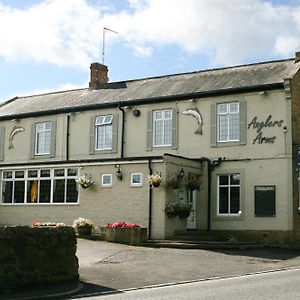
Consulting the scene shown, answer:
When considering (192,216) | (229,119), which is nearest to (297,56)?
(229,119)

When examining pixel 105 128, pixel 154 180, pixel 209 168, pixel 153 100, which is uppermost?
pixel 153 100

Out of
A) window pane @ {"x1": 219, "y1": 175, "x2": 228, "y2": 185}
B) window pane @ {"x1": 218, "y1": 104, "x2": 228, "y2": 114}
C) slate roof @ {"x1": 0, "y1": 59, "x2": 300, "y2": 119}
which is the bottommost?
window pane @ {"x1": 219, "y1": 175, "x2": 228, "y2": 185}

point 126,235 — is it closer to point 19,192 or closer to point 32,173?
point 32,173

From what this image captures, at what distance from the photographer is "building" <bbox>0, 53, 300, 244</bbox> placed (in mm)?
25156

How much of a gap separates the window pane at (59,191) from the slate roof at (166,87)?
5049mm

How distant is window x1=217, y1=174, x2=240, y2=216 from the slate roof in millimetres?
4067

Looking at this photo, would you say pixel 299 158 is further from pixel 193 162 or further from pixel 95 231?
pixel 95 231

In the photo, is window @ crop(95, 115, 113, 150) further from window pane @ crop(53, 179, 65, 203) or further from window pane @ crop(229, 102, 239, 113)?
window pane @ crop(229, 102, 239, 113)

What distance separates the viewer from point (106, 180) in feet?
85.6

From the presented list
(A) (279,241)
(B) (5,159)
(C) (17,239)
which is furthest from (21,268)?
(B) (5,159)

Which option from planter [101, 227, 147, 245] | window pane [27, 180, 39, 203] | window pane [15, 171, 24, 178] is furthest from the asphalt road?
window pane [15, 171, 24, 178]

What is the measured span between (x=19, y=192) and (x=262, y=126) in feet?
39.8

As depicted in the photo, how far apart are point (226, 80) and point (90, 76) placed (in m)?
10.0

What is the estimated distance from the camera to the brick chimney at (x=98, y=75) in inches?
1364
